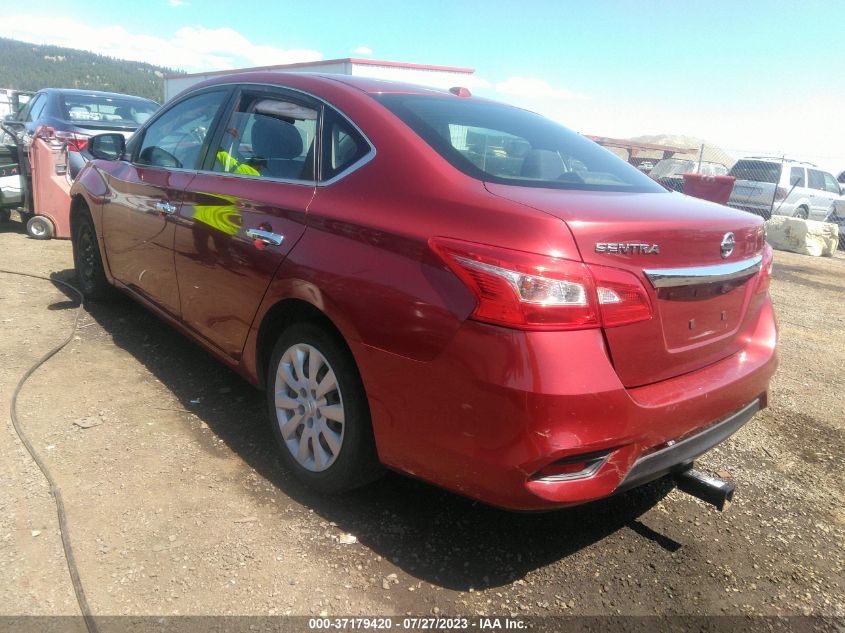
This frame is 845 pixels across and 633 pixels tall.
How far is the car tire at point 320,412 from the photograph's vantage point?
2.40 m

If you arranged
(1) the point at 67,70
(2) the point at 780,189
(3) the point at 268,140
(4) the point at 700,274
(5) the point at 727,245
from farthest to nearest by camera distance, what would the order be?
1. (1) the point at 67,70
2. (2) the point at 780,189
3. (3) the point at 268,140
4. (5) the point at 727,245
5. (4) the point at 700,274

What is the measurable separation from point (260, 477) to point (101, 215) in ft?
8.58

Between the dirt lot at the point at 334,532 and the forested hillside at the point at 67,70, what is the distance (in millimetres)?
81643

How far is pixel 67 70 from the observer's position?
100 m

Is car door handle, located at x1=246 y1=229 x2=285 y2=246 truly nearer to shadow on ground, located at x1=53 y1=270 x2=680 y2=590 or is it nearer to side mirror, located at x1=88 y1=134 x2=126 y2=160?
shadow on ground, located at x1=53 y1=270 x2=680 y2=590

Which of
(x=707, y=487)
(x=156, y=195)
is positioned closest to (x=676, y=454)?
(x=707, y=487)

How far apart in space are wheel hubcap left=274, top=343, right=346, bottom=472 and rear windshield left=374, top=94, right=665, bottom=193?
38.5 inches

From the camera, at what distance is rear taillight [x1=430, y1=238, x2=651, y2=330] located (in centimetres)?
184

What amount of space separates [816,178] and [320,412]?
18.1 metres

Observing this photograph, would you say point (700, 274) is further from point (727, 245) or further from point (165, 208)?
point (165, 208)

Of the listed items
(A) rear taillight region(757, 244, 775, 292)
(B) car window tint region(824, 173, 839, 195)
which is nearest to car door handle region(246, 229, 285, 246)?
(A) rear taillight region(757, 244, 775, 292)

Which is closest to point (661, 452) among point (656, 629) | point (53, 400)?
point (656, 629)

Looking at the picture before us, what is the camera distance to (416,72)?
16.9 metres

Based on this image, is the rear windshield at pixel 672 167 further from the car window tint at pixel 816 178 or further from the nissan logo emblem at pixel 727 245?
the nissan logo emblem at pixel 727 245
